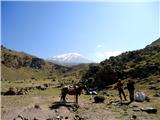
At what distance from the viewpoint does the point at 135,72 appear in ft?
218

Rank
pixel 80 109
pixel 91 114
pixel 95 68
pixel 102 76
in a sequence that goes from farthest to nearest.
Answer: pixel 95 68 < pixel 102 76 < pixel 80 109 < pixel 91 114

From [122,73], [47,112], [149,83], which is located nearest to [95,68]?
[122,73]

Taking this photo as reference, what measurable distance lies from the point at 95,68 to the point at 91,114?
51.2 m

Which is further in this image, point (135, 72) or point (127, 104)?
point (135, 72)

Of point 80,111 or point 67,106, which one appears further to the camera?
point 67,106

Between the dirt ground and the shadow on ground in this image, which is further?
the shadow on ground

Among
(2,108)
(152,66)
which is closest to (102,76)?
(152,66)

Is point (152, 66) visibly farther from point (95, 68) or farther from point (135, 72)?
point (95, 68)

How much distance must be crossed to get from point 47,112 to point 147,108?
9265mm

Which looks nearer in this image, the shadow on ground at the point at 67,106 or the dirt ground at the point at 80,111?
the dirt ground at the point at 80,111

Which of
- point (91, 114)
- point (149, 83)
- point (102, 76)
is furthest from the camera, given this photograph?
point (102, 76)

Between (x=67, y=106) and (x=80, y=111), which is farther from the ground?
(x=67, y=106)

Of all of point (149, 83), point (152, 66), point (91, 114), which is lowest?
point (91, 114)

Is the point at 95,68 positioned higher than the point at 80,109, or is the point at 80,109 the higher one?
the point at 95,68
